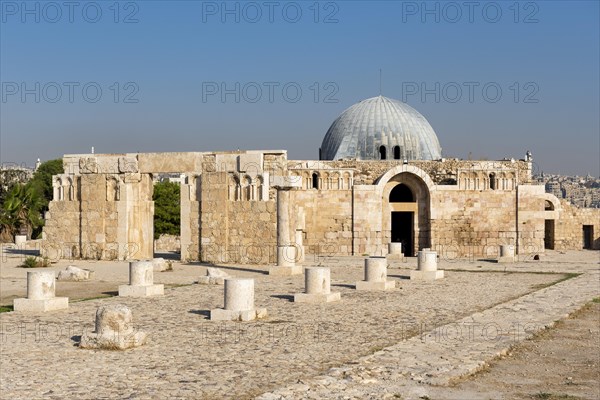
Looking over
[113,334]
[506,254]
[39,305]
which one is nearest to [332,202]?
[506,254]

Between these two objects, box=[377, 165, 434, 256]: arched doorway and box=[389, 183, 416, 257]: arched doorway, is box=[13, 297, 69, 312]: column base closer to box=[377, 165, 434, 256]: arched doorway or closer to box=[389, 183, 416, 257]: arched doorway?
box=[377, 165, 434, 256]: arched doorway

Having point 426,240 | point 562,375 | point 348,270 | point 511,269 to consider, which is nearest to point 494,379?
point 562,375

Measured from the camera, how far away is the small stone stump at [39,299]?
39.2ft

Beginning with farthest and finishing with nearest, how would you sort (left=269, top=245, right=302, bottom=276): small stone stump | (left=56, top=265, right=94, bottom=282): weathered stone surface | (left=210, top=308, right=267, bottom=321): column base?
(left=269, top=245, right=302, bottom=276): small stone stump < (left=56, top=265, right=94, bottom=282): weathered stone surface < (left=210, top=308, right=267, bottom=321): column base

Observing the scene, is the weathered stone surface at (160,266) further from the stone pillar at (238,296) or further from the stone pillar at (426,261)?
the stone pillar at (238,296)

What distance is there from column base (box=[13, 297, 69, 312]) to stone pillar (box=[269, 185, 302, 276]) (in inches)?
302

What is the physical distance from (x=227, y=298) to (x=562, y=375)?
5279mm

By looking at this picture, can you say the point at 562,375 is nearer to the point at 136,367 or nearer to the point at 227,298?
the point at 136,367

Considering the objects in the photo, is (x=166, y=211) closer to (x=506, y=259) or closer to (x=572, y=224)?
(x=572, y=224)

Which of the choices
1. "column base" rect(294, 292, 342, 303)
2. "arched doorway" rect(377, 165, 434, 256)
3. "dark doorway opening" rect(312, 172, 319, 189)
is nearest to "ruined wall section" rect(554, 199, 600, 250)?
"arched doorway" rect(377, 165, 434, 256)

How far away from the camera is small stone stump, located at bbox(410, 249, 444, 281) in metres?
18.4

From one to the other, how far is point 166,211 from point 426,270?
1068 inches

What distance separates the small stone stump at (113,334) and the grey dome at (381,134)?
29.4m

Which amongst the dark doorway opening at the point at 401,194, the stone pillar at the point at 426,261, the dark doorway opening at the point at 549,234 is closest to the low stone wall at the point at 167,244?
the dark doorway opening at the point at 401,194
